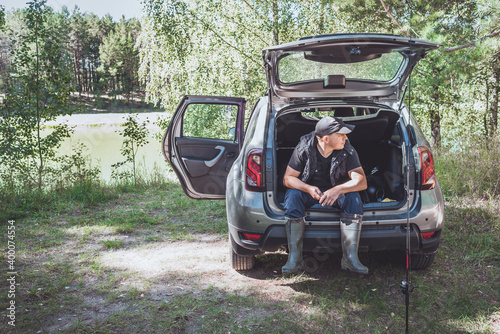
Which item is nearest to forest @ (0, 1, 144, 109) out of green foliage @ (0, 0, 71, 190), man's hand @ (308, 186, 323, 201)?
green foliage @ (0, 0, 71, 190)

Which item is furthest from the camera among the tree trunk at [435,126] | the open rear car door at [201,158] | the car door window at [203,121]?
the car door window at [203,121]

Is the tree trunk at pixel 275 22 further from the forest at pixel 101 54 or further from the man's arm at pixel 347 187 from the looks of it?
the forest at pixel 101 54

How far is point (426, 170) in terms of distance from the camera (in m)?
3.13

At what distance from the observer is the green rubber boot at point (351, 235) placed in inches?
116

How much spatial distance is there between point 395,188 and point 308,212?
43.0 inches

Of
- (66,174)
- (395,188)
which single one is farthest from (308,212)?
(66,174)

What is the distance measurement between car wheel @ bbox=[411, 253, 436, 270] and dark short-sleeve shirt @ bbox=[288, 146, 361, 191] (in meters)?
0.95

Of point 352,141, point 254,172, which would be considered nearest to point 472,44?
point 352,141

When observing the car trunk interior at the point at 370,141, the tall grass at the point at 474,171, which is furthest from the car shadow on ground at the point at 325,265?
the tall grass at the point at 474,171

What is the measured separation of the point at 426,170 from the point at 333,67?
129 cm

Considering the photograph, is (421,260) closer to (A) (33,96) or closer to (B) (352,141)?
(B) (352,141)

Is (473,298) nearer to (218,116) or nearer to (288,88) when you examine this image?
(288,88)

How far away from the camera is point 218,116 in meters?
11.4

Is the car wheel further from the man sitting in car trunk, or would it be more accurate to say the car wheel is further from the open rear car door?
the open rear car door
